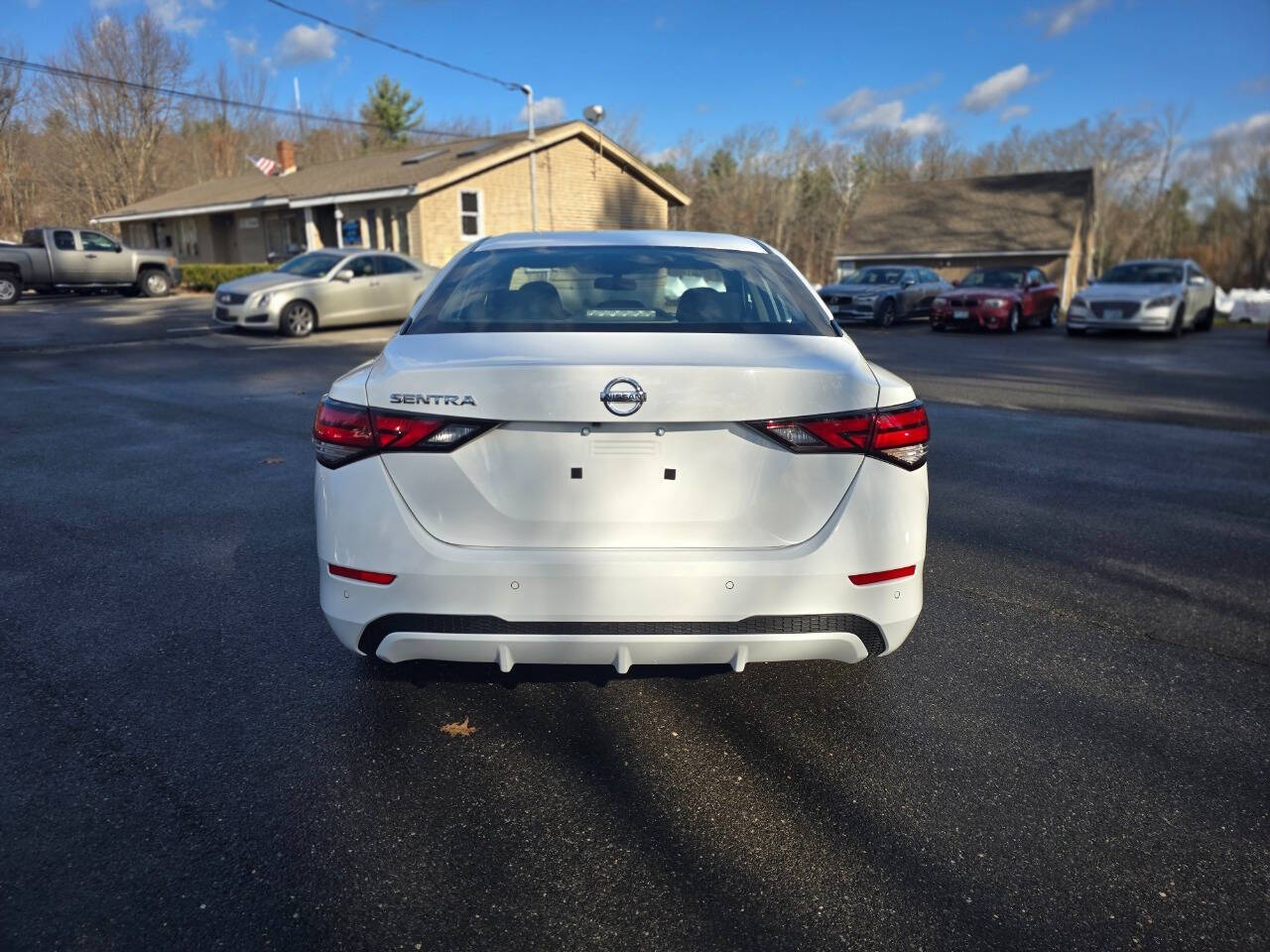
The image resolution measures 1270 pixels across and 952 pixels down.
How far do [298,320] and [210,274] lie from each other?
14.6 metres

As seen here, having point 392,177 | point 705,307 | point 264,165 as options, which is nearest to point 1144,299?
point 705,307

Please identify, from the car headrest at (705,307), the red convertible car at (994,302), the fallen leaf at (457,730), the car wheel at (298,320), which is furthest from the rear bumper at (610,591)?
the red convertible car at (994,302)

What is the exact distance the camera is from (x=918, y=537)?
8.95 ft

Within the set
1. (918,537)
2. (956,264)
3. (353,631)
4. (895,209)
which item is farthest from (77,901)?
(895,209)

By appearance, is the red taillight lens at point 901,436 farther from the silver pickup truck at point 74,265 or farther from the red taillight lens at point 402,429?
the silver pickup truck at point 74,265

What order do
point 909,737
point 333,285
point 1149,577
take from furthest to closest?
point 333,285 < point 1149,577 < point 909,737

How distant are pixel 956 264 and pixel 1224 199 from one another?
28.9 m

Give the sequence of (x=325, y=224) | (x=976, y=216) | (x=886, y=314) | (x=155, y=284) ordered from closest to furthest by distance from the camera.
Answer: (x=886, y=314), (x=155, y=284), (x=325, y=224), (x=976, y=216)

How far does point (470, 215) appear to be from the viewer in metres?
27.5

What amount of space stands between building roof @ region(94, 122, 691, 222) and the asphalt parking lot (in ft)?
74.9

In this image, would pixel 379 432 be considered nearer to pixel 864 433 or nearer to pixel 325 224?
pixel 864 433

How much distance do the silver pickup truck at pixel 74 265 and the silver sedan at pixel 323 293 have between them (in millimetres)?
9713

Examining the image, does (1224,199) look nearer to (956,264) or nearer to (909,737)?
(956,264)

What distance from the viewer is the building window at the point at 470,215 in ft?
89.2
